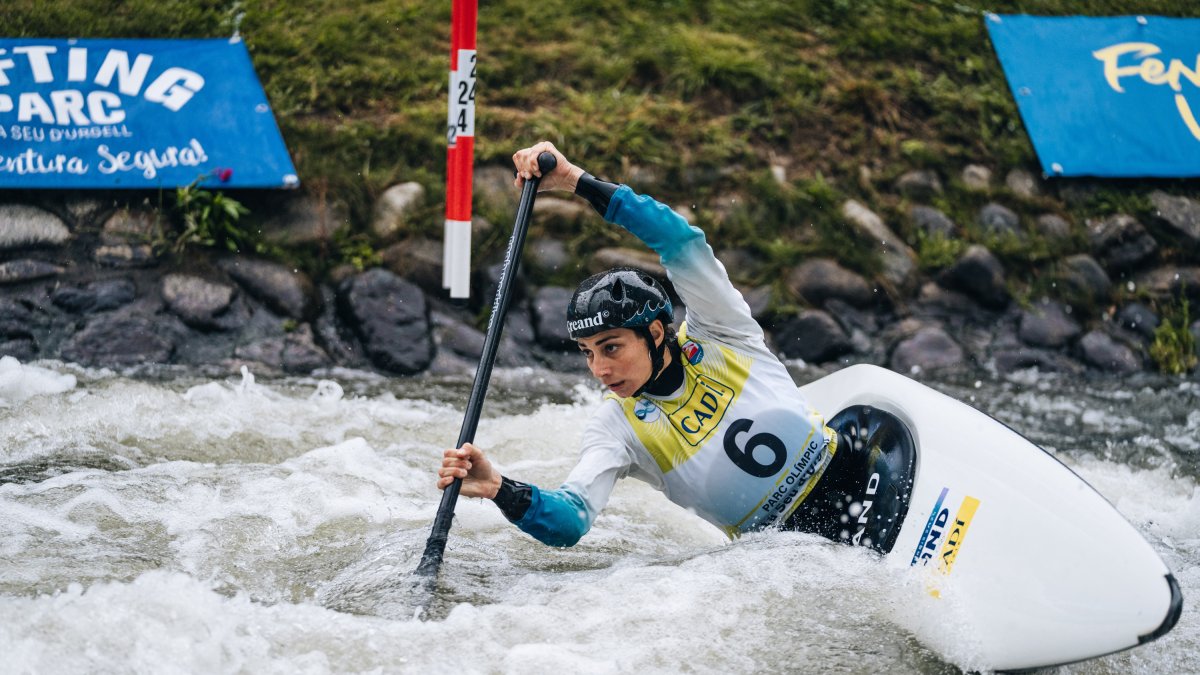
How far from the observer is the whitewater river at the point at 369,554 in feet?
9.91

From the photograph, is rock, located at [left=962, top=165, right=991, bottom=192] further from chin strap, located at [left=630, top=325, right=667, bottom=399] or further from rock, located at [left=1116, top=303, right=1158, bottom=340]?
chin strap, located at [left=630, top=325, right=667, bottom=399]

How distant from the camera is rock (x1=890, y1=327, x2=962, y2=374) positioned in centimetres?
679

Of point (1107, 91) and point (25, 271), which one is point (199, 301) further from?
point (1107, 91)

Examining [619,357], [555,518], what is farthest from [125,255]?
[555,518]

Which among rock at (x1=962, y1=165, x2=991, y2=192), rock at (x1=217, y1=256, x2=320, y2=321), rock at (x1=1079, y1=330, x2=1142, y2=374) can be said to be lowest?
rock at (x1=1079, y1=330, x2=1142, y2=374)

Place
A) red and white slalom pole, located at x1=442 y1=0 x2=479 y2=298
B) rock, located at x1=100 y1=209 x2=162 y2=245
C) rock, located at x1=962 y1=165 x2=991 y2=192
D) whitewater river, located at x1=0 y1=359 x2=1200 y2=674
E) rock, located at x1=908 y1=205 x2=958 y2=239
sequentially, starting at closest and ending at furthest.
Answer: whitewater river, located at x1=0 y1=359 x2=1200 y2=674 → red and white slalom pole, located at x1=442 y1=0 x2=479 y2=298 → rock, located at x1=100 y1=209 x2=162 y2=245 → rock, located at x1=908 y1=205 x2=958 y2=239 → rock, located at x1=962 y1=165 x2=991 y2=192

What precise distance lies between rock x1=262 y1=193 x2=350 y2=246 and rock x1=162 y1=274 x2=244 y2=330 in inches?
18.2

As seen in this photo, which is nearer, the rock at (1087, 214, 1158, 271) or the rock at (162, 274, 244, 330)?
the rock at (162, 274, 244, 330)

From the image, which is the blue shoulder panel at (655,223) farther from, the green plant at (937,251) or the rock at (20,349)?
the green plant at (937,251)

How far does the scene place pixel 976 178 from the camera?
25.1ft

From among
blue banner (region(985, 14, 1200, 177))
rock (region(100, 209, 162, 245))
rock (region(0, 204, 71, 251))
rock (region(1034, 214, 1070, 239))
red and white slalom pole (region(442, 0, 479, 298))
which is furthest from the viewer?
blue banner (region(985, 14, 1200, 177))

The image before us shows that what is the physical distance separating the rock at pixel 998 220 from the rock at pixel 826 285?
38.6 inches

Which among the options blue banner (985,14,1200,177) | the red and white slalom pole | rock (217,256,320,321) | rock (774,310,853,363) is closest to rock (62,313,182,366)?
rock (217,256,320,321)

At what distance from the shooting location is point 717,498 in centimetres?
361
